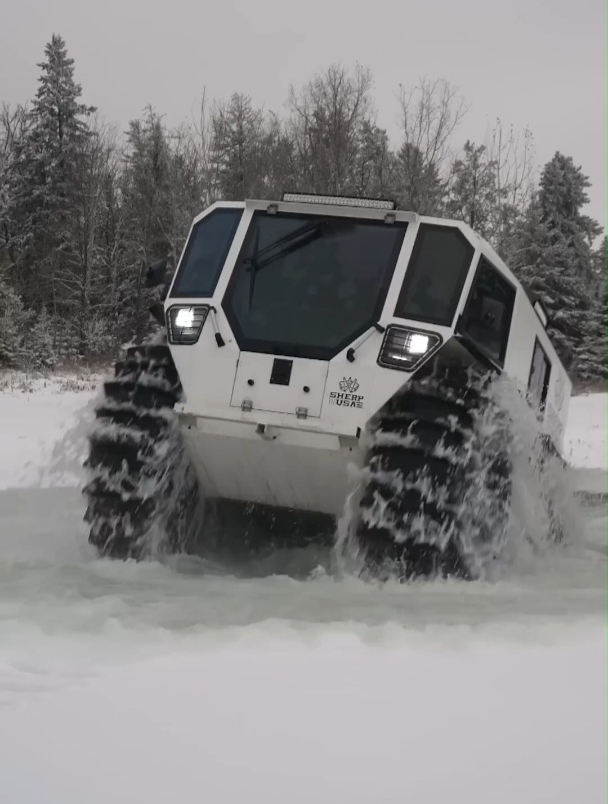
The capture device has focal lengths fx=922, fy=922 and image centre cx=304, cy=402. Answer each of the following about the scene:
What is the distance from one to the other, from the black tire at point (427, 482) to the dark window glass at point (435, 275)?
0.36 metres

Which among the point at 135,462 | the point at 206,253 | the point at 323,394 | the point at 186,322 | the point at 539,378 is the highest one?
the point at 206,253

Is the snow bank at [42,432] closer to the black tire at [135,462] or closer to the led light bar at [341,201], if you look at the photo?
the black tire at [135,462]

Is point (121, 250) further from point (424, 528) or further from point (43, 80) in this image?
point (424, 528)

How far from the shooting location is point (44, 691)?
8.68 ft

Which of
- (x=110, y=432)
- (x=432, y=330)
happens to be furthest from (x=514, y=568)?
(x=110, y=432)

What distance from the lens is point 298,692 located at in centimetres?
272

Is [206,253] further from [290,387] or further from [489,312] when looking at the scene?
[489,312]

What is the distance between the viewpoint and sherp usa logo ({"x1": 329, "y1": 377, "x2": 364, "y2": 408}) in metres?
4.68

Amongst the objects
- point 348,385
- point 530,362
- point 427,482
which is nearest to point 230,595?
point 427,482

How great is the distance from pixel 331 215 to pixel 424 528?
1964mm

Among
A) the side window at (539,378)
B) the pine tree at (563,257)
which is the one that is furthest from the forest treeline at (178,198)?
the side window at (539,378)

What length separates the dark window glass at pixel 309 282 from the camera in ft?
16.4

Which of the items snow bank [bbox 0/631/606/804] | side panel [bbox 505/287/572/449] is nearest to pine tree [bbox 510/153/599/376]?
side panel [bbox 505/287/572/449]

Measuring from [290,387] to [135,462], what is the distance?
99 cm
